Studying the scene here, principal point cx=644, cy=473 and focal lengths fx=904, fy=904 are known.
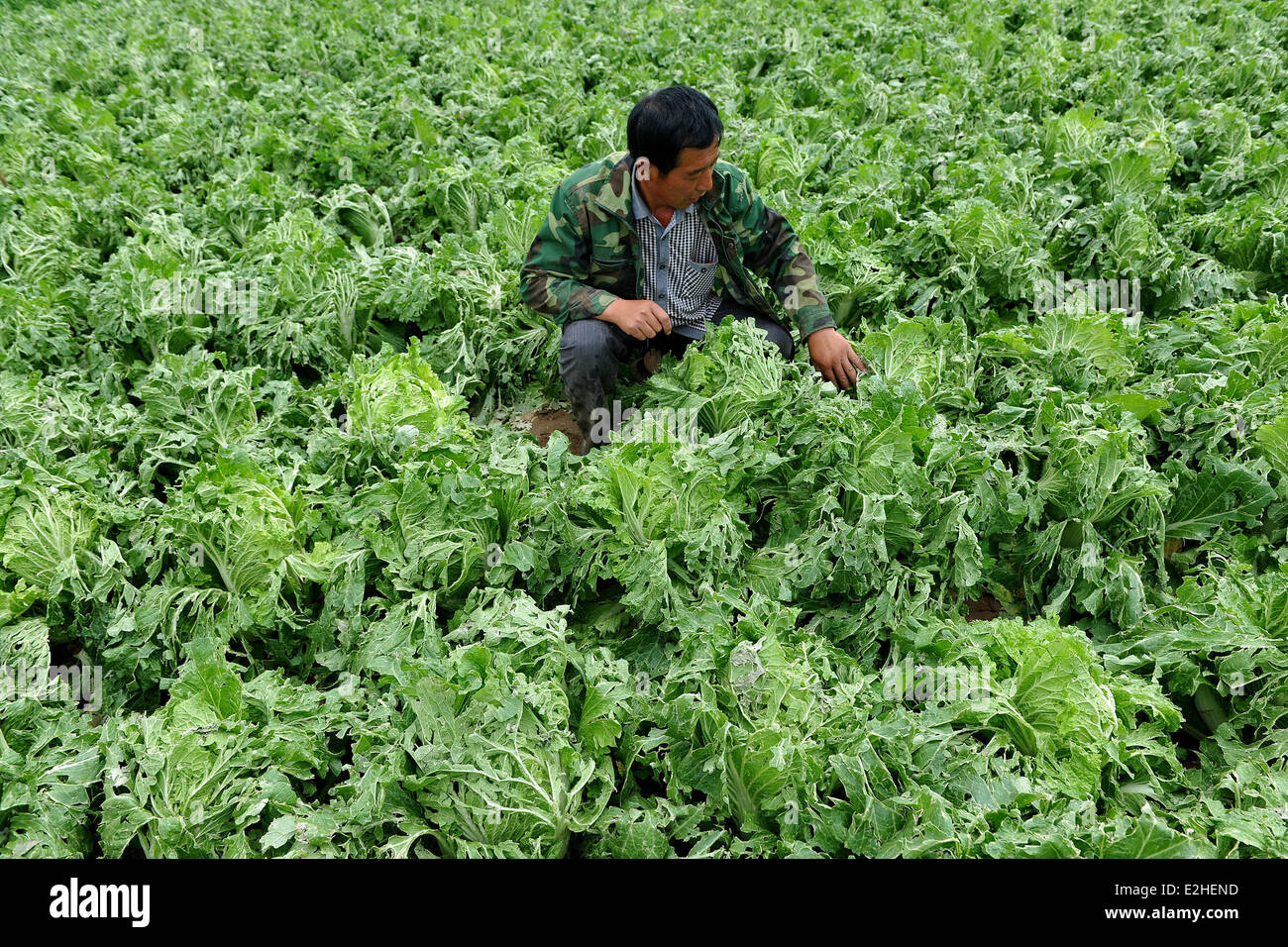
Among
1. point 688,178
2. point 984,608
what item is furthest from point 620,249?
point 984,608

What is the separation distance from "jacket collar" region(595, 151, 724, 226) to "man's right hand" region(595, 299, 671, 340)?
0.46 meters

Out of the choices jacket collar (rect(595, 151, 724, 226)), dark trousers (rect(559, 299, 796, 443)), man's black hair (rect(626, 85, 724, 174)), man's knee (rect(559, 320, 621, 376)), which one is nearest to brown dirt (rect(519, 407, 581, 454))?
dark trousers (rect(559, 299, 796, 443))

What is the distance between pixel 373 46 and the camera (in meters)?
11.4

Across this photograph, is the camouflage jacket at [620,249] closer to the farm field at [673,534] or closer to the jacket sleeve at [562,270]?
the jacket sleeve at [562,270]

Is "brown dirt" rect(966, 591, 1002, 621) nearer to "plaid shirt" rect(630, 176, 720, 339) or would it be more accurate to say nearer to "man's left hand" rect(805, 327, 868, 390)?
"man's left hand" rect(805, 327, 868, 390)

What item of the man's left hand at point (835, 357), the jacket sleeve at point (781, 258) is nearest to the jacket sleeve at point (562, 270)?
the jacket sleeve at point (781, 258)

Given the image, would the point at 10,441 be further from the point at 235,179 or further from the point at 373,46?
the point at 373,46

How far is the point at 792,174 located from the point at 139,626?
17.4 ft

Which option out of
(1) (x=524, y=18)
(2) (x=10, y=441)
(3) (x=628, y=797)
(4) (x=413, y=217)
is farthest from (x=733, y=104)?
(3) (x=628, y=797)

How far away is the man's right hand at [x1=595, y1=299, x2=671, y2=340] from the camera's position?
14.7ft

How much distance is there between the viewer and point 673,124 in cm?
404

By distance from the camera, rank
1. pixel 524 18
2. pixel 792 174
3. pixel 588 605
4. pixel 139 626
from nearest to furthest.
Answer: pixel 139 626
pixel 588 605
pixel 792 174
pixel 524 18

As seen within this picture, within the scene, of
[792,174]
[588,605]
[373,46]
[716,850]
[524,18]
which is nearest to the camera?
[716,850]

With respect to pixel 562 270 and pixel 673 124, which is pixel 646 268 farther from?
pixel 673 124
